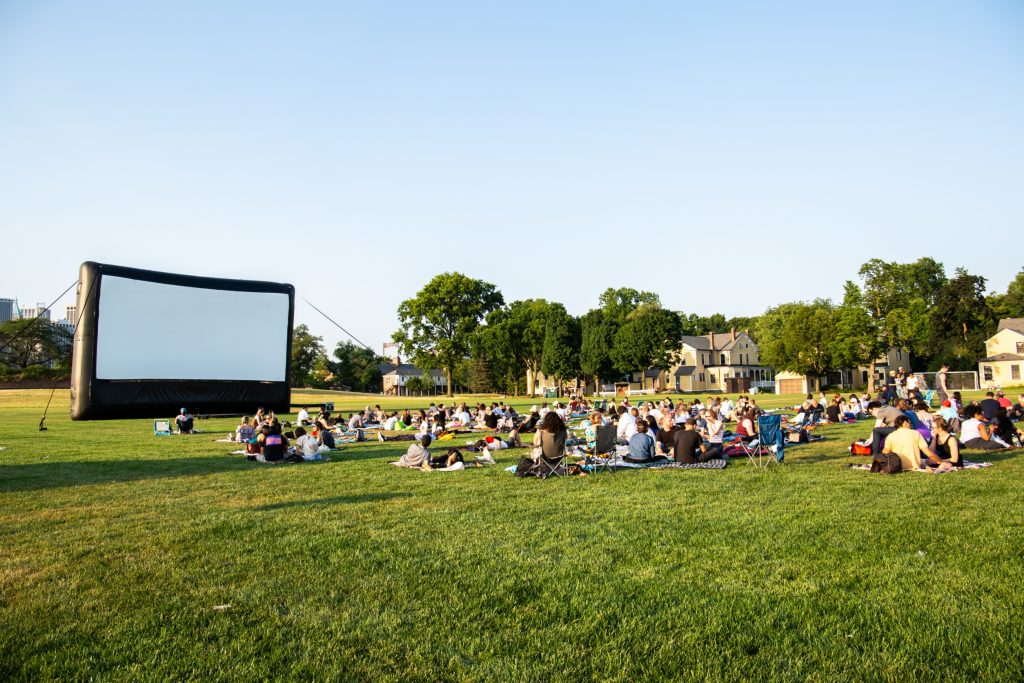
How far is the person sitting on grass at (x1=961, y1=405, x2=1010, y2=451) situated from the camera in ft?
40.4

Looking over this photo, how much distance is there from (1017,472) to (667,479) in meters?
4.67

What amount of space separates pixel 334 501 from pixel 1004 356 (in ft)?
→ 203

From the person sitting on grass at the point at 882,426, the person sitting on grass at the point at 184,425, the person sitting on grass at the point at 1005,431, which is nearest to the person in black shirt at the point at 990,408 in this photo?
the person sitting on grass at the point at 1005,431

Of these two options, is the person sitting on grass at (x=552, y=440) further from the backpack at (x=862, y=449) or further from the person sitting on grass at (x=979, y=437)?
the person sitting on grass at (x=979, y=437)

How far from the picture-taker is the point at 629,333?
68125 millimetres

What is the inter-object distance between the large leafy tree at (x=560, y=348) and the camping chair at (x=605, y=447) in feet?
186

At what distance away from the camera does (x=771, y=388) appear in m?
80.2

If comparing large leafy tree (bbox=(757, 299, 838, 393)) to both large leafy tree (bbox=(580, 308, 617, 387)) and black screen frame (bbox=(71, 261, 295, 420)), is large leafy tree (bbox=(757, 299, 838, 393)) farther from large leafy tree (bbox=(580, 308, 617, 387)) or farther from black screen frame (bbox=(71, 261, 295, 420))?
black screen frame (bbox=(71, 261, 295, 420))

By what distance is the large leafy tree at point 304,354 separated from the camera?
86.0 m

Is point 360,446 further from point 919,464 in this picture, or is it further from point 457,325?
point 457,325

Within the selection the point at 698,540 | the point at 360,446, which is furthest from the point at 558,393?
the point at 698,540

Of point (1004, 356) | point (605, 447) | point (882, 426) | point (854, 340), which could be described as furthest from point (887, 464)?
point (854, 340)

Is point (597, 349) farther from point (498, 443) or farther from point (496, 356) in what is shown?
point (498, 443)

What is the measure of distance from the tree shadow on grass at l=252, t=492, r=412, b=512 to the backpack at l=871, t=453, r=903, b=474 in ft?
21.8
